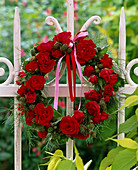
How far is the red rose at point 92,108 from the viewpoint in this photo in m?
0.97

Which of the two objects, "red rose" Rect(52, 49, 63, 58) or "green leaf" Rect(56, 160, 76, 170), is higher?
"red rose" Rect(52, 49, 63, 58)

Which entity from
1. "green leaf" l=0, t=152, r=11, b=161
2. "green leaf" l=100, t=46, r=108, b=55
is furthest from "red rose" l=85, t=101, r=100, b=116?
"green leaf" l=0, t=152, r=11, b=161

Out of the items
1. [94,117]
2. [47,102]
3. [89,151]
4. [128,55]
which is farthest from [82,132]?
[128,55]

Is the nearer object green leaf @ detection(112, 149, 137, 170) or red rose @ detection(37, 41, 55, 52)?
green leaf @ detection(112, 149, 137, 170)

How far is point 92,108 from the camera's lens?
3.20ft

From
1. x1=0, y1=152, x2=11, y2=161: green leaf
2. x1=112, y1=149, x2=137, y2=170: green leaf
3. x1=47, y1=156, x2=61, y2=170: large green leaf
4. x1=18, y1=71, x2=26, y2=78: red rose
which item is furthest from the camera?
x1=0, y1=152, x2=11, y2=161: green leaf

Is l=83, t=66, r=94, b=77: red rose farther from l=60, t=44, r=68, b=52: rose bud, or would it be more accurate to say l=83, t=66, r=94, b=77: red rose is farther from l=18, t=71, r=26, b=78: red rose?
l=18, t=71, r=26, b=78: red rose

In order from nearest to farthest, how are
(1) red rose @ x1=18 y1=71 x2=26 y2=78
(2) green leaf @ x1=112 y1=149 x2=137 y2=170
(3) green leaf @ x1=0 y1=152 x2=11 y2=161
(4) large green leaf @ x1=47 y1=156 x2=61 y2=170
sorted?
(2) green leaf @ x1=112 y1=149 x2=137 y2=170, (4) large green leaf @ x1=47 y1=156 x2=61 y2=170, (1) red rose @ x1=18 y1=71 x2=26 y2=78, (3) green leaf @ x1=0 y1=152 x2=11 y2=161

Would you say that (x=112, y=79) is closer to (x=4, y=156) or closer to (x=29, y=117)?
(x=29, y=117)

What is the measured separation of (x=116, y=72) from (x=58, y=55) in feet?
0.83

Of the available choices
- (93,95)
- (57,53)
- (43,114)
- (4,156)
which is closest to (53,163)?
(43,114)

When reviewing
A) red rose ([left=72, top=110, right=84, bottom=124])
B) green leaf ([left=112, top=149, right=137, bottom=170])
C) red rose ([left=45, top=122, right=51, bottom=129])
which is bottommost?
green leaf ([left=112, top=149, right=137, bottom=170])

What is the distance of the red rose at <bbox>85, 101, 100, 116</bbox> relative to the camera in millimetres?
968

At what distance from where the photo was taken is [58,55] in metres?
0.98
